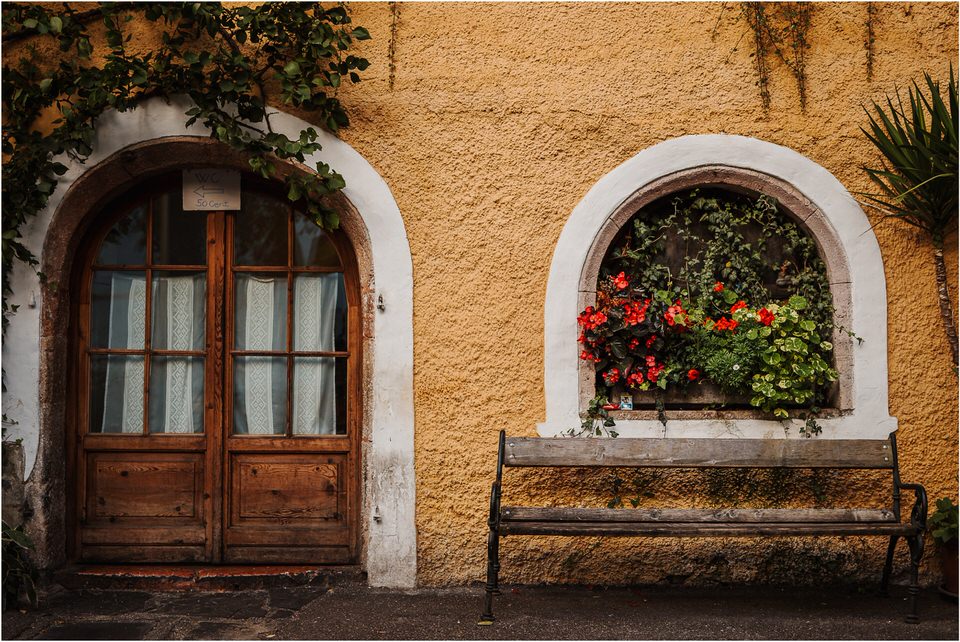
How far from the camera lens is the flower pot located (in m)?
3.61

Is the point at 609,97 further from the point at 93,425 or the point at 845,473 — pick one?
the point at 93,425

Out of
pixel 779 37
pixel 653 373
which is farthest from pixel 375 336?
pixel 779 37

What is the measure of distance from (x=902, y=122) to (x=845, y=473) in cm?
187

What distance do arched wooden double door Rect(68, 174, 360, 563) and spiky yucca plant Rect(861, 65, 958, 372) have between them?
2817mm

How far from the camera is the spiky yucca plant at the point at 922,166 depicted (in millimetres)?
3531

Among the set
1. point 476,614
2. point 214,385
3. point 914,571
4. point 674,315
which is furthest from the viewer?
point 214,385

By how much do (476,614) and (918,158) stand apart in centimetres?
304

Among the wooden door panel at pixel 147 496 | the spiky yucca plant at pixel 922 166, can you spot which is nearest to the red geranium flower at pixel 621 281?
the spiky yucca plant at pixel 922 166

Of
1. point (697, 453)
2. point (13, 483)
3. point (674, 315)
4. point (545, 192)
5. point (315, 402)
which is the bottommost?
point (13, 483)

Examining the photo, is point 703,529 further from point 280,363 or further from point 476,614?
point 280,363

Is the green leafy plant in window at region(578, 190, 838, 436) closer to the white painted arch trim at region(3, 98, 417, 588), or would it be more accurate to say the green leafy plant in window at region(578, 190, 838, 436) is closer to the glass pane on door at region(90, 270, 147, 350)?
the white painted arch trim at region(3, 98, 417, 588)

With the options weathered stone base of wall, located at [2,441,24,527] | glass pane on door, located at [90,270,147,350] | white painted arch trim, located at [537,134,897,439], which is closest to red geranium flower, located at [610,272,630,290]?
white painted arch trim, located at [537,134,897,439]

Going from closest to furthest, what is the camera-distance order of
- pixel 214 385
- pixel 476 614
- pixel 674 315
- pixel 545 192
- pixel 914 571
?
pixel 914 571 < pixel 476 614 < pixel 674 315 < pixel 545 192 < pixel 214 385

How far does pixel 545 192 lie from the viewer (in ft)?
12.5
